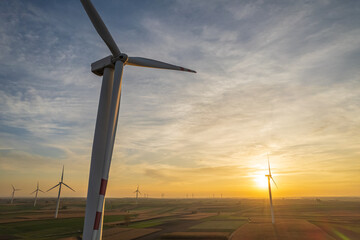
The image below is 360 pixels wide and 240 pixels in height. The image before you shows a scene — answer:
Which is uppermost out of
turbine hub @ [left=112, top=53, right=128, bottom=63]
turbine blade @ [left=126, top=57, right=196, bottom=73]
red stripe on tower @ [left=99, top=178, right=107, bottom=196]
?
turbine blade @ [left=126, top=57, right=196, bottom=73]

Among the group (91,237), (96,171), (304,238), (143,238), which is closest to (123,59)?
(96,171)

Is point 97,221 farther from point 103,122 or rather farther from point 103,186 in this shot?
point 103,122

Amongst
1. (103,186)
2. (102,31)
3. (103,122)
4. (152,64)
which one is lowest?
(103,186)

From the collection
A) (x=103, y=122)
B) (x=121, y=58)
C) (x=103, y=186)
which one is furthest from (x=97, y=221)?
(x=121, y=58)

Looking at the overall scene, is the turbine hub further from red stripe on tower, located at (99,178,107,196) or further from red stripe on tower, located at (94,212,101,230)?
red stripe on tower, located at (94,212,101,230)

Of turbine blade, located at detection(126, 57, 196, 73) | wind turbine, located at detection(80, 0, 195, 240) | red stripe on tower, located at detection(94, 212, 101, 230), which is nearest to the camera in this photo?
red stripe on tower, located at detection(94, 212, 101, 230)

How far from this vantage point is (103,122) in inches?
813

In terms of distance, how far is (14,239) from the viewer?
53062 millimetres

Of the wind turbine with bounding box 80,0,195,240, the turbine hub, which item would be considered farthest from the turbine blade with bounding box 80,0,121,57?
the turbine hub

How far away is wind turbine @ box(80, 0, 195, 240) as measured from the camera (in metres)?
17.7

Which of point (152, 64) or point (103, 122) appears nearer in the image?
point (103, 122)

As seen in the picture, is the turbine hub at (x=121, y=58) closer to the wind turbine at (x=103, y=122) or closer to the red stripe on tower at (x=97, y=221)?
the wind turbine at (x=103, y=122)

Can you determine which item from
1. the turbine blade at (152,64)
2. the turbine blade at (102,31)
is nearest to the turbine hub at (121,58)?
the turbine blade at (102,31)

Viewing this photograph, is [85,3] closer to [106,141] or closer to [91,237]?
[106,141]
